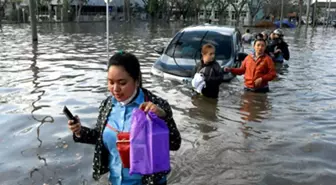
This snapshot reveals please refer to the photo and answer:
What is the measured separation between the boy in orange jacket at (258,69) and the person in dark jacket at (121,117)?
5070 mm

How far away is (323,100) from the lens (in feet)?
29.9

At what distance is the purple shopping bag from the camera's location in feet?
8.15

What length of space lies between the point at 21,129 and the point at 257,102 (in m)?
4.85

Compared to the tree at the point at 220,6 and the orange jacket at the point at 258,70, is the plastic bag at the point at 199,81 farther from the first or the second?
the tree at the point at 220,6

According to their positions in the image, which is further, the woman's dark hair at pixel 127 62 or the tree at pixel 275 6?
the tree at pixel 275 6

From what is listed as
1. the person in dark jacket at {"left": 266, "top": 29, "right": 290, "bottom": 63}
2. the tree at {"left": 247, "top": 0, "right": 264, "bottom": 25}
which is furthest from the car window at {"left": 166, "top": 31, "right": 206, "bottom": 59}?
the tree at {"left": 247, "top": 0, "right": 264, "bottom": 25}

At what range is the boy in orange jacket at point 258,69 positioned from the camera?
779 cm

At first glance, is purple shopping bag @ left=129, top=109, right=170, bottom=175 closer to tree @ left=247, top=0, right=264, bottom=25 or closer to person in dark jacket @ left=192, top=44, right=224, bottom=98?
person in dark jacket @ left=192, top=44, right=224, bottom=98

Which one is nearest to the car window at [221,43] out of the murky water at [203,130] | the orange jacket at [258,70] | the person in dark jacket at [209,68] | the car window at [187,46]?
the car window at [187,46]

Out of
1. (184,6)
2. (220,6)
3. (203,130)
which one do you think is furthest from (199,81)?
(220,6)

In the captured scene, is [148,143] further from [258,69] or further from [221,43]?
[221,43]

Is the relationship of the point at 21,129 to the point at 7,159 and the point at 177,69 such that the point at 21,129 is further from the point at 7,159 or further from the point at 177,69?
the point at 177,69

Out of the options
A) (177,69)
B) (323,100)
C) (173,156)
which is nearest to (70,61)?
(177,69)

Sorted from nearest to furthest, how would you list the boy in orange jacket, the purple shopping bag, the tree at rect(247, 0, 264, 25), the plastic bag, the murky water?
the purple shopping bag < the murky water < the plastic bag < the boy in orange jacket < the tree at rect(247, 0, 264, 25)
